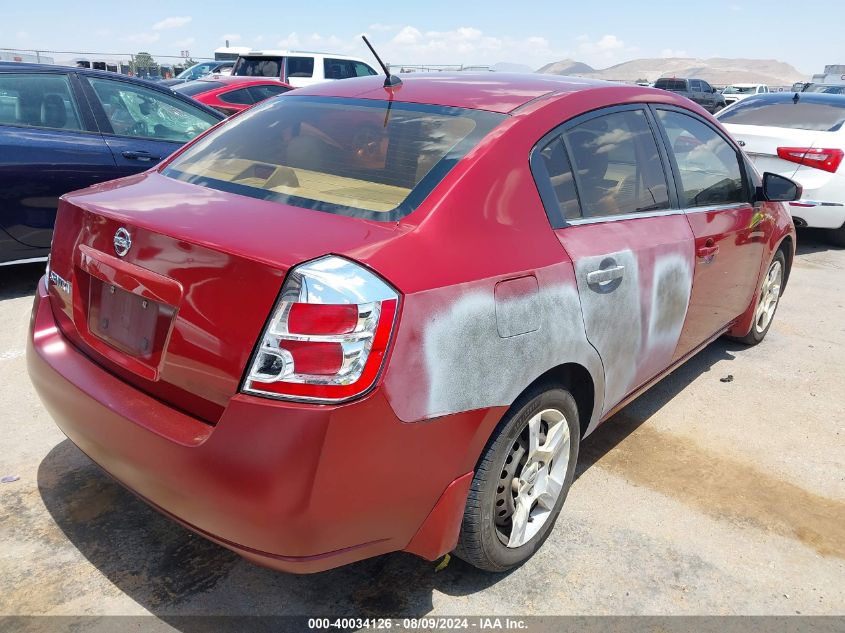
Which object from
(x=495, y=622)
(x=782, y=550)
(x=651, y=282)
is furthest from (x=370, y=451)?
(x=782, y=550)

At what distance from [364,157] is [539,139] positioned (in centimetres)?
61

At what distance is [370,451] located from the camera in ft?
6.08

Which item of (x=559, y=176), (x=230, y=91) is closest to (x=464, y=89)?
(x=559, y=176)

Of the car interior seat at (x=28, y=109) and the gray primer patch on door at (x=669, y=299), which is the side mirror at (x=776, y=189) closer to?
the gray primer patch on door at (x=669, y=299)

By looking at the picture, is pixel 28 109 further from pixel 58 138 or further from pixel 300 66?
pixel 300 66

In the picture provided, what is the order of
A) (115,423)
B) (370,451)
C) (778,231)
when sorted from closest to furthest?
(370,451) → (115,423) → (778,231)

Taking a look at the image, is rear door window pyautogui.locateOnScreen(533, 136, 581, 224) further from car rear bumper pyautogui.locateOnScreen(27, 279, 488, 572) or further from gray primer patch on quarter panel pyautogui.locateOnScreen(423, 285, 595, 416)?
car rear bumper pyautogui.locateOnScreen(27, 279, 488, 572)

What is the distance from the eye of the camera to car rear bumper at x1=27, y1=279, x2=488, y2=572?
5.89ft

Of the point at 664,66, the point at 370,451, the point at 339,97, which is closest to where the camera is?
the point at 370,451

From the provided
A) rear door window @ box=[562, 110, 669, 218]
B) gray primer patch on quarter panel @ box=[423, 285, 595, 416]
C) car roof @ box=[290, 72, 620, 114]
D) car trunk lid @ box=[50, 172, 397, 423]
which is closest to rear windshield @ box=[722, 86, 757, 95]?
rear door window @ box=[562, 110, 669, 218]

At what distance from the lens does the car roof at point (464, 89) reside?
268 cm

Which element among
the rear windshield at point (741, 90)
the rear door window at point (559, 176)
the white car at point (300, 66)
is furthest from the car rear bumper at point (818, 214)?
the rear windshield at point (741, 90)

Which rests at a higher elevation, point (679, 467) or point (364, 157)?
point (364, 157)

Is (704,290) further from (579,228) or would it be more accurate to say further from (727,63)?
(727,63)
